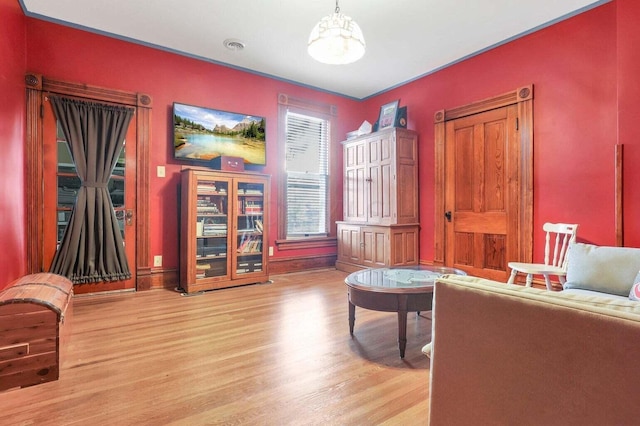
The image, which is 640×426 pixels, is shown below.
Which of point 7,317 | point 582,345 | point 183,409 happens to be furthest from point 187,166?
point 582,345

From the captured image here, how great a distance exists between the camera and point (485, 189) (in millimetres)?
4023

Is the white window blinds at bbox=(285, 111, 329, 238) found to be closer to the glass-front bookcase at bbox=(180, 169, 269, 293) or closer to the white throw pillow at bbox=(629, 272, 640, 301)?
the glass-front bookcase at bbox=(180, 169, 269, 293)

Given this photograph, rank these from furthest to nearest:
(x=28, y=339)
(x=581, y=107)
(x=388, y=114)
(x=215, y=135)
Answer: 1. (x=388, y=114)
2. (x=215, y=135)
3. (x=581, y=107)
4. (x=28, y=339)

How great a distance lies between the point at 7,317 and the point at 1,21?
7.52 feet

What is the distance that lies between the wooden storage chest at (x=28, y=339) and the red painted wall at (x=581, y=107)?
14.0ft

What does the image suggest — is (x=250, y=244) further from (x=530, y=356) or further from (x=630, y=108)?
(x=630, y=108)

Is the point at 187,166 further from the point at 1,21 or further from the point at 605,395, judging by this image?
the point at 605,395

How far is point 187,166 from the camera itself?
4191 mm

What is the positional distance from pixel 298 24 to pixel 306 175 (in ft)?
7.37

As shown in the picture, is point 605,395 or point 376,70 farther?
point 376,70

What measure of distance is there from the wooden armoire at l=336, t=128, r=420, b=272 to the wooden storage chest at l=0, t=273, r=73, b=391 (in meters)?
3.58

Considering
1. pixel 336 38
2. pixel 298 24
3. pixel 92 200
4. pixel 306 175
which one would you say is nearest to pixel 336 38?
pixel 336 38

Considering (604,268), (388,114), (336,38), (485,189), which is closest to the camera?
(604,268)

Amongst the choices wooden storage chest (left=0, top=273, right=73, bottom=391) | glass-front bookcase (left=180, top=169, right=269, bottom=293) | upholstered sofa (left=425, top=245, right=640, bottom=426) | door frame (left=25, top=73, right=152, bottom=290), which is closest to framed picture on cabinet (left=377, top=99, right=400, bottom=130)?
glass-front bookcase (left=180, top=169, right=269, bottom=293)
